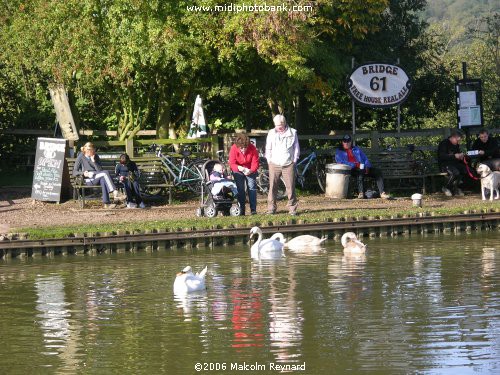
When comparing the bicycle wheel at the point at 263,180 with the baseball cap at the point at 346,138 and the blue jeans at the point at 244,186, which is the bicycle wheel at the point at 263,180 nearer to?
the baseball cap at the point at 346,138

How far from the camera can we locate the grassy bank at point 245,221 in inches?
786

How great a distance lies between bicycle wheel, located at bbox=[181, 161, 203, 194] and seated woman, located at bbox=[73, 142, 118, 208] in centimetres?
201

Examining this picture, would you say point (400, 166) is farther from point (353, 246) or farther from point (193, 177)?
point (353, 246)

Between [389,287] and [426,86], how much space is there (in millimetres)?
16879

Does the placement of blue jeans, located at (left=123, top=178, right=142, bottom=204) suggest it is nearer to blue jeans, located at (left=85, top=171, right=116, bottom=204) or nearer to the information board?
blue jeans, located at (left=85, top=171, right=116, bottom=204)

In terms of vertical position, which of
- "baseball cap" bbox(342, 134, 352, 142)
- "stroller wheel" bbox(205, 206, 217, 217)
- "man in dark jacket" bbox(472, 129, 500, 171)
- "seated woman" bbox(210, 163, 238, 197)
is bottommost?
"stroller wheel" bbox(205, 206, 217, 217)

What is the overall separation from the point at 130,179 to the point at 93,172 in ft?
2.49

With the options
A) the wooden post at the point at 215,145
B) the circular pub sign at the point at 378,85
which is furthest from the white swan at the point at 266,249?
the circular pub sign at the point at 378,85

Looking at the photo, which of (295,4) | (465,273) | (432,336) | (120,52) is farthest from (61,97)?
(432,336)

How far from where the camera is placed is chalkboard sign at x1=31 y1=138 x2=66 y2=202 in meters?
24.6

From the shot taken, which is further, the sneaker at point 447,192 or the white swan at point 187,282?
the sneaker at point 447,192

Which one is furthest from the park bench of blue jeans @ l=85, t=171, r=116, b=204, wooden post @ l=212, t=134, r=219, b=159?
blue jeans @ l=85, t=171, r=116, b=204

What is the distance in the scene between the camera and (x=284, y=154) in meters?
21.5

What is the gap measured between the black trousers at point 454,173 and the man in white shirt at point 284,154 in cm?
486
